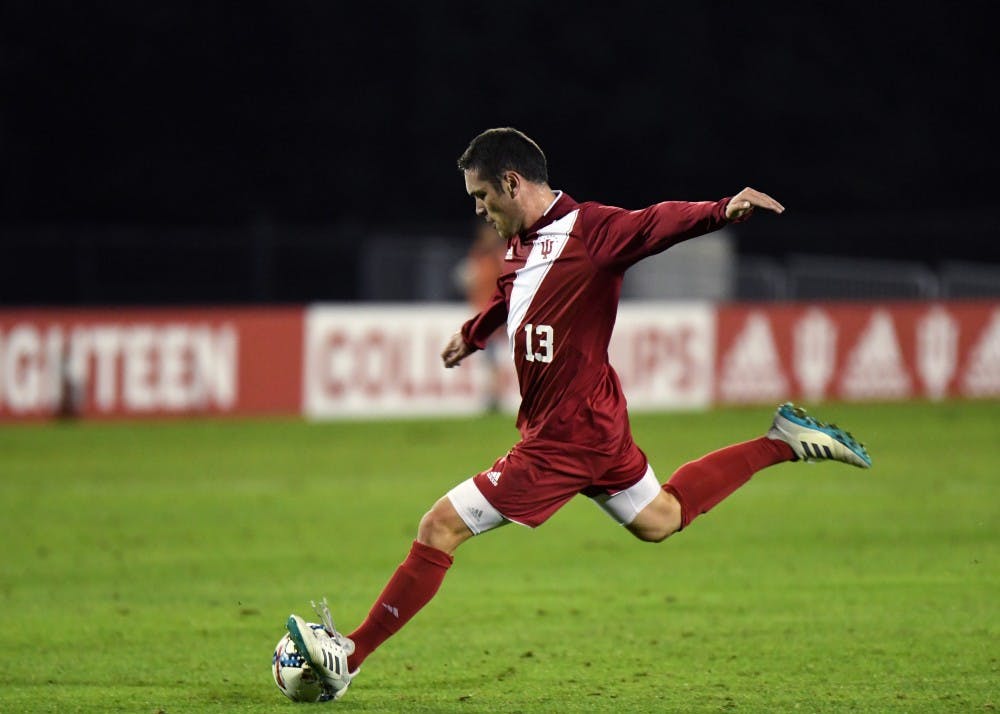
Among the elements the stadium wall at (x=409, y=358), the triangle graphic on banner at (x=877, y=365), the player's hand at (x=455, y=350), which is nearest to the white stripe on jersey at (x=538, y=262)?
the player's hand at (x=455, y=350)

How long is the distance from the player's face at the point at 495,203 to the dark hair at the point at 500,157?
27 millimetres

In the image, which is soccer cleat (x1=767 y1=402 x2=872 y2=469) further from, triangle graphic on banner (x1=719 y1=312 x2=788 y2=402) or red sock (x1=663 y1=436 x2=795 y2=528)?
triangle graphic on banner (x1=719 y1=312 x2=788 y2=402)

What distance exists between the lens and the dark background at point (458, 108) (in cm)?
3356

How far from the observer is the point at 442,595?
385 inches

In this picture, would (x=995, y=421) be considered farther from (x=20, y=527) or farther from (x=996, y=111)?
(x=996, y=111)

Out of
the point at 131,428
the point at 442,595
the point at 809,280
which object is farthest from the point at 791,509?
the point at 809,280

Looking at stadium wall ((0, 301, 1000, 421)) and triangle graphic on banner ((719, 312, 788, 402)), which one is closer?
stadium wall ((0, 301, 1000, 421))

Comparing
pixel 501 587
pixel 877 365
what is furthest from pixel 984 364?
pixel 501 587

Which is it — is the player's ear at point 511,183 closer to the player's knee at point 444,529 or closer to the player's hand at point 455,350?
the player's hand at point 455,350

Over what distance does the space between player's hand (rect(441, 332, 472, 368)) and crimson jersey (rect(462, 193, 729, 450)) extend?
0.82m

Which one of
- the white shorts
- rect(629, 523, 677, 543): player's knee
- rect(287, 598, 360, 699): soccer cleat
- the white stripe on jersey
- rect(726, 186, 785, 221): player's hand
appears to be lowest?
rect(287, 598, 360, 699): soccer cleat

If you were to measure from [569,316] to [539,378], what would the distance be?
282 mm

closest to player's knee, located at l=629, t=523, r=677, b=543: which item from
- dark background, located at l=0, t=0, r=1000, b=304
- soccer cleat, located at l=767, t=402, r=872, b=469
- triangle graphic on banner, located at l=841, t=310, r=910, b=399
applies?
soccer cleat, located at l=767, t=402, r=872, b=469

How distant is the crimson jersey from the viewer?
6.78 m
